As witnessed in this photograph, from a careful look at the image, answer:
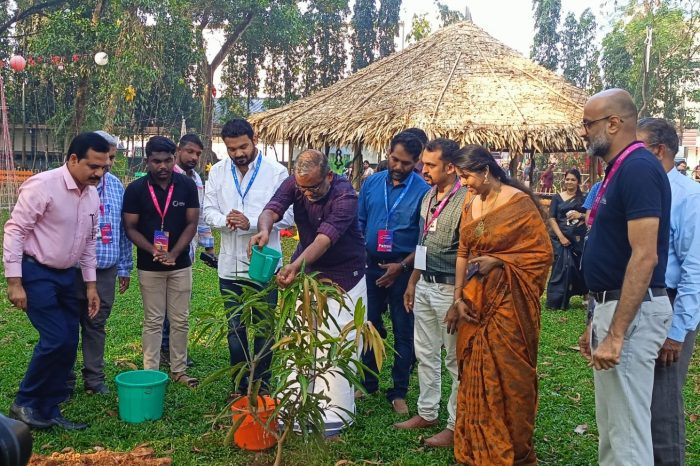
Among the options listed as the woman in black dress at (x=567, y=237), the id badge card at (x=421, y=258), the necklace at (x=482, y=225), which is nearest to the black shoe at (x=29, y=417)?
the id badge card at (x=421, y=258)

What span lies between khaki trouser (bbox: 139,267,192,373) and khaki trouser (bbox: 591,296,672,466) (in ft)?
10.6

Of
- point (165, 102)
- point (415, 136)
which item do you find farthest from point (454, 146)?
point (165, 102)

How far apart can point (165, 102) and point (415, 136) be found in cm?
2072

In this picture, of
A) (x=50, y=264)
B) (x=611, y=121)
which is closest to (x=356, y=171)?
(x=50, y=264)

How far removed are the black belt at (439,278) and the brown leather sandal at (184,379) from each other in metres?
2.11

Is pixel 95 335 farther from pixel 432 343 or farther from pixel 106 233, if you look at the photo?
pixel 432 343

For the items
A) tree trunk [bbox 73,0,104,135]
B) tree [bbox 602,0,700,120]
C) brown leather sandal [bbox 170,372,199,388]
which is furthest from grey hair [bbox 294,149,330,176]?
tree [bbox 602,0,700,120]

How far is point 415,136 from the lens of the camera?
4.46 meters

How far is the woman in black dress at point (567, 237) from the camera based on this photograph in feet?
25.7

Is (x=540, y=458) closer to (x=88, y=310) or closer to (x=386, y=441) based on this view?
(x=386, y=441)

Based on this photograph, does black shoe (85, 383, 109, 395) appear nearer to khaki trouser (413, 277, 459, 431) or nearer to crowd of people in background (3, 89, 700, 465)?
crowd of people in background (3, 89, 700, 465)

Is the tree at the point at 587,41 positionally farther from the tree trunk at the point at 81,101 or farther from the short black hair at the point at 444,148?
the short black hair at the point at 444,148

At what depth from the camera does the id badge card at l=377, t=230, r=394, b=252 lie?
4.54m

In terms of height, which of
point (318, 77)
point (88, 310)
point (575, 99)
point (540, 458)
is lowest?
point (540, 458)
